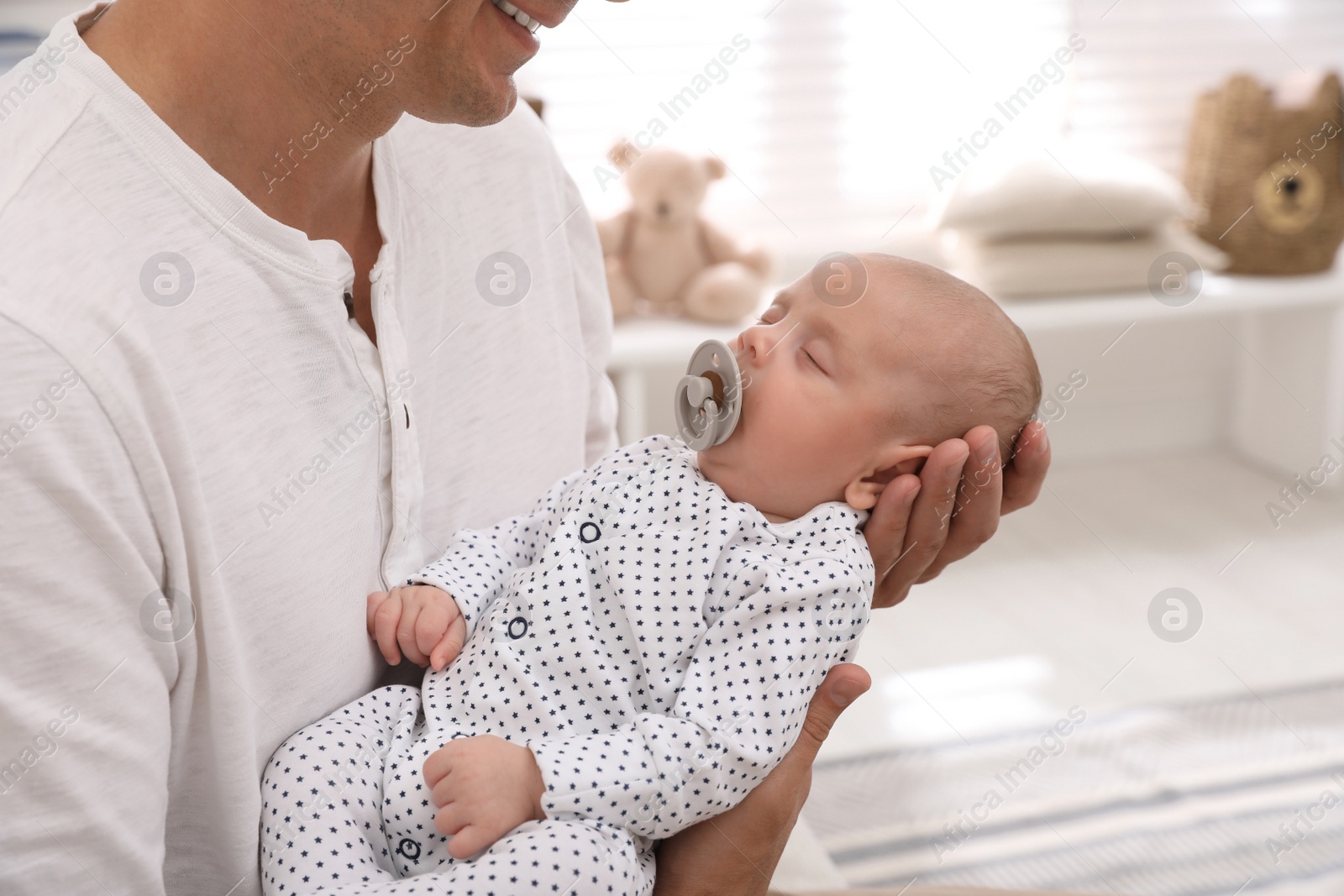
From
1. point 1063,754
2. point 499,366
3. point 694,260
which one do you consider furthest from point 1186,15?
point 499,366

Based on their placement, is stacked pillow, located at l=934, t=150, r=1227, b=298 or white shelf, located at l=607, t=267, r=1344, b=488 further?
stacked pillow, located at l=934, t=150, r=1227, b=298

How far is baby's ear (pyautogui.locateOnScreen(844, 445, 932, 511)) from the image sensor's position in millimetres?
1056

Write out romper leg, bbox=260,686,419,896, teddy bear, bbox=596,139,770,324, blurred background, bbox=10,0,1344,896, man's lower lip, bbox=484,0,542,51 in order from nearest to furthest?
romper leg, bbox=260,686,419,896, man's lower lip, bbox=484,0,542,51, blurred background, bbox=10,0,1344,896, teddy bear, bbox=596,139,770,324

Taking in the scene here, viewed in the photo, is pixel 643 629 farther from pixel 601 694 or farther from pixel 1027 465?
pixel 1027 465

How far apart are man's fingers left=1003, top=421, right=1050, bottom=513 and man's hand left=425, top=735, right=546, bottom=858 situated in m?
0.57

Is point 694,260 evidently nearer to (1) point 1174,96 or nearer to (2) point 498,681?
(1) point 1174,96

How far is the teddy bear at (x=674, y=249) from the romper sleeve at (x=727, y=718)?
5.77 feet

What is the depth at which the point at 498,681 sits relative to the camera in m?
0.96

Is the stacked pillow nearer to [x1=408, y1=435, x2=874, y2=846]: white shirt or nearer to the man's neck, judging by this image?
[x1=408, y1=435, x2=874, y2=846]: white shirt

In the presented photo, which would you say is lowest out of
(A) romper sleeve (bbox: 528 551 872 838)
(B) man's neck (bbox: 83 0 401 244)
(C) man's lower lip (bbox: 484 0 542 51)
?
(A) romper sleeve (bbox: 528 551 872 838)

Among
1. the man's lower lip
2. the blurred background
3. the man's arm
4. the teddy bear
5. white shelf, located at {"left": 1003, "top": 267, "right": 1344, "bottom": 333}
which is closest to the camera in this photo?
the man's arm

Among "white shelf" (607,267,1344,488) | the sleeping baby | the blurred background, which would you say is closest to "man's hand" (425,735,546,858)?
the sleeping baby

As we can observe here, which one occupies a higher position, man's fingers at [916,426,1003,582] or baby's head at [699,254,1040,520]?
baby's head at [699,254,1040,520]

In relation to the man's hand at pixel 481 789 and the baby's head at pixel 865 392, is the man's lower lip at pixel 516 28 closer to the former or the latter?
the baby's head at pixel 865 392
